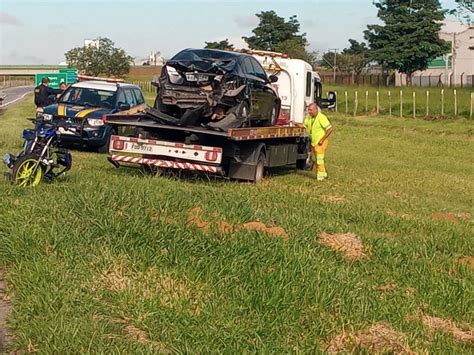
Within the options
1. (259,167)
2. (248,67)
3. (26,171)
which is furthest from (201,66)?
(26,171)

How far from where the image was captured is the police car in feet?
57.3

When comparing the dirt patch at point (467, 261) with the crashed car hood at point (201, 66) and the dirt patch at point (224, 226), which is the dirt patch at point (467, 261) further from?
the crashed car hood at point (201, 66)

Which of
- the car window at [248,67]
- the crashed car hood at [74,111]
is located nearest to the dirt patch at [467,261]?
the car window at [248,67]

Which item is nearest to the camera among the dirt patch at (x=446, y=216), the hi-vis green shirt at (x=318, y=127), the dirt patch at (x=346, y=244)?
the dirt patch at (x=346, y=244)

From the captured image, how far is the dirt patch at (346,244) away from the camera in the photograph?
7.37 meters

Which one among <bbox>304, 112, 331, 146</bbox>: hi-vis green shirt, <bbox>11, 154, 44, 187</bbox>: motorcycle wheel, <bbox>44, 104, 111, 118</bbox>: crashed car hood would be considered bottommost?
<bbox>11, 154, 44, 187</bbox>: motorcycle wheel

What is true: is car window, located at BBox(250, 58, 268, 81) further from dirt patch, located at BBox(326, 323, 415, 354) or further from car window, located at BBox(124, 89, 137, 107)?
dirt patch, located at BBox(326, 323, 415, 354)

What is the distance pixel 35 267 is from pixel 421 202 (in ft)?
28.6

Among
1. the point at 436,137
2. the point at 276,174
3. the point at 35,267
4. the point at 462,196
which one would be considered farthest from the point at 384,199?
the point at 436,137

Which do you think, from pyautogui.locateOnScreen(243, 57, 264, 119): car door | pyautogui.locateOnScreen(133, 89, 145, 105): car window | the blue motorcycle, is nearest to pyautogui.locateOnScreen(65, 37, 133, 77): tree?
pyautogui.locateOnScreen(133, 89, 145, 105): car window

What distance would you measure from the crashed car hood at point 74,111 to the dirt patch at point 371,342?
13225 mm

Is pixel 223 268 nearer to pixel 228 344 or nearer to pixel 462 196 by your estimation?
pixel 228 344

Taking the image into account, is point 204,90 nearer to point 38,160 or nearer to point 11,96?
point 38,160

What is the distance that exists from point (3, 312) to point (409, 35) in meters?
65.1
